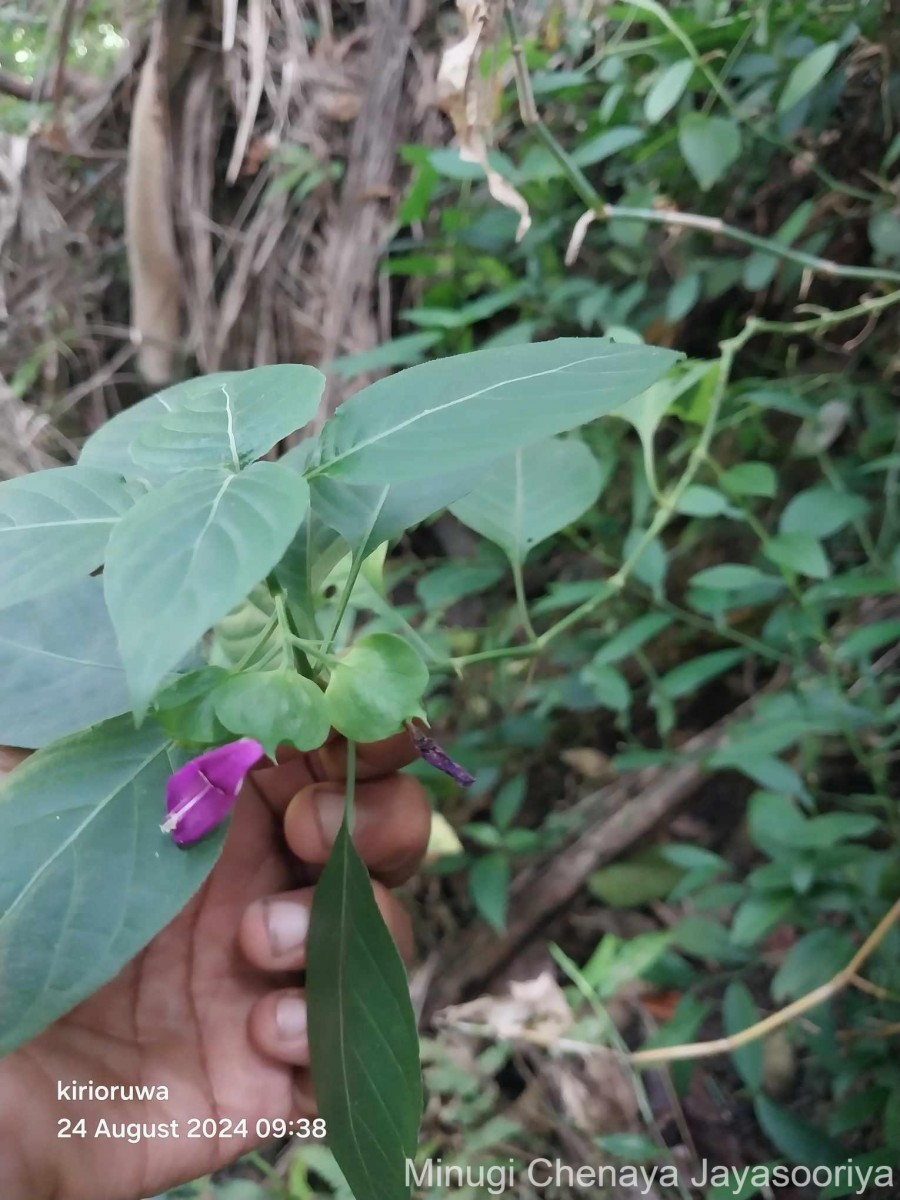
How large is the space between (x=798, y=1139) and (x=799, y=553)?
1.81 feet

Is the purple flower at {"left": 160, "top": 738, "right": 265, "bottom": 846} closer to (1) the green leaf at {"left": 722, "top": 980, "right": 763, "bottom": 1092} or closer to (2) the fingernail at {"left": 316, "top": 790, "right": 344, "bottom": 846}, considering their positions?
(2) the fingernail at {"left": 316, "top": 790, "right": 344, "bottom": 846}

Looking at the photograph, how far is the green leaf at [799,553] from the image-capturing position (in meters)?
0.79

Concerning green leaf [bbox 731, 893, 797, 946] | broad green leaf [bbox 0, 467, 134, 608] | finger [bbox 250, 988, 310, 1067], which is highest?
broad green leaf [bbox 0, 467, 134, 608]

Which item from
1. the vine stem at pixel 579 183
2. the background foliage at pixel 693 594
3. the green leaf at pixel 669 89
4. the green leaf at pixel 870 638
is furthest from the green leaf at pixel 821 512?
the green leaf at pixel 669 89

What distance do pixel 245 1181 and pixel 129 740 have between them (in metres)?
0.81

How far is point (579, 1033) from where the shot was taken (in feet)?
2.96

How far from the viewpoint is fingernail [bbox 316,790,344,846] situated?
0.61 meters

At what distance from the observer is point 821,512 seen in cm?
87

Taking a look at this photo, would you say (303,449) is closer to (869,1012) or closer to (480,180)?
(869,1012)

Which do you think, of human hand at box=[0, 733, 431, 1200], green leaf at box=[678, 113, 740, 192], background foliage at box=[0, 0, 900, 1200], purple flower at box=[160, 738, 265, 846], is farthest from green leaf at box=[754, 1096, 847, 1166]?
green leaf at box=[678, 113, 740, 192]

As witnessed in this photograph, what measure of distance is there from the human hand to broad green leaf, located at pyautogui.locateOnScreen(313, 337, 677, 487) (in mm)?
279

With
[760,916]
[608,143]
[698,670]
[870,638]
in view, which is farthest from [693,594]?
[608,143]

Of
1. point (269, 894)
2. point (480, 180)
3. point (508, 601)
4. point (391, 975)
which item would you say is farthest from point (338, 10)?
point (391, 975)

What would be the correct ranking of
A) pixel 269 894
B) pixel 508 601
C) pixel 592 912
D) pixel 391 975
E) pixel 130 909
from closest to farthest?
pixel 130 909, pixel 391 975, pixel 269 894, pixel 592 912, pixel 508 601
